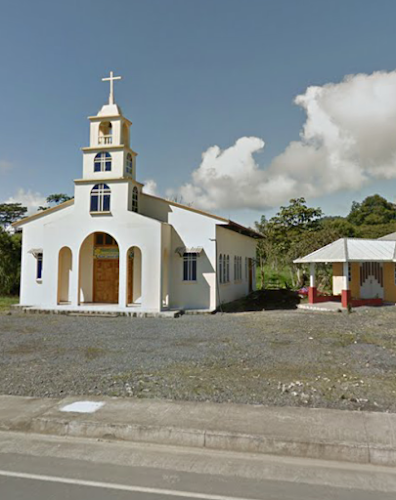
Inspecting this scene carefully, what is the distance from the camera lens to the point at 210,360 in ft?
30.8

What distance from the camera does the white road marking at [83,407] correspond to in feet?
20.1

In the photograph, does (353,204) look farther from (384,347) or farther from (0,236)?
(384,347)

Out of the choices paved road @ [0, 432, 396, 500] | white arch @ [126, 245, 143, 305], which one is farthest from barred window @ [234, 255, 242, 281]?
paved road @ [0, 432, 396, 500]

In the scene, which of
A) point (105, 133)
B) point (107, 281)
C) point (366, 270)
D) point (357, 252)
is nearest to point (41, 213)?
point (107, 281)

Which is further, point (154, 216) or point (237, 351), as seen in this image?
point (154, 216)

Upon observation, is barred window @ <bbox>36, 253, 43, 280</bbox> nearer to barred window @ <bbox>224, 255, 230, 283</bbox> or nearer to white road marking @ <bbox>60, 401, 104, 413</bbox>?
barred window @ <bbox>224, 255, 230, 283</bbox>

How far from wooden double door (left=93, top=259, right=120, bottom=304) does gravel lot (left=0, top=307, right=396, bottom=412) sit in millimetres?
4851

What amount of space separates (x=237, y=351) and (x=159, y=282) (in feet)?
26.7

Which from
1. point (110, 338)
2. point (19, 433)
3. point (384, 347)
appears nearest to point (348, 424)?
point (19, 433)

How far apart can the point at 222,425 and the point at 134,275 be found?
15302 mm

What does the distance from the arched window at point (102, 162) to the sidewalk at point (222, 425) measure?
48.0 feet

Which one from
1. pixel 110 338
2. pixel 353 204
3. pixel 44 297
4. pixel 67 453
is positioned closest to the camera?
pixel 67 453

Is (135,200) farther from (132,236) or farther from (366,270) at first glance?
(366,270)

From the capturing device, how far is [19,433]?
5688mm
